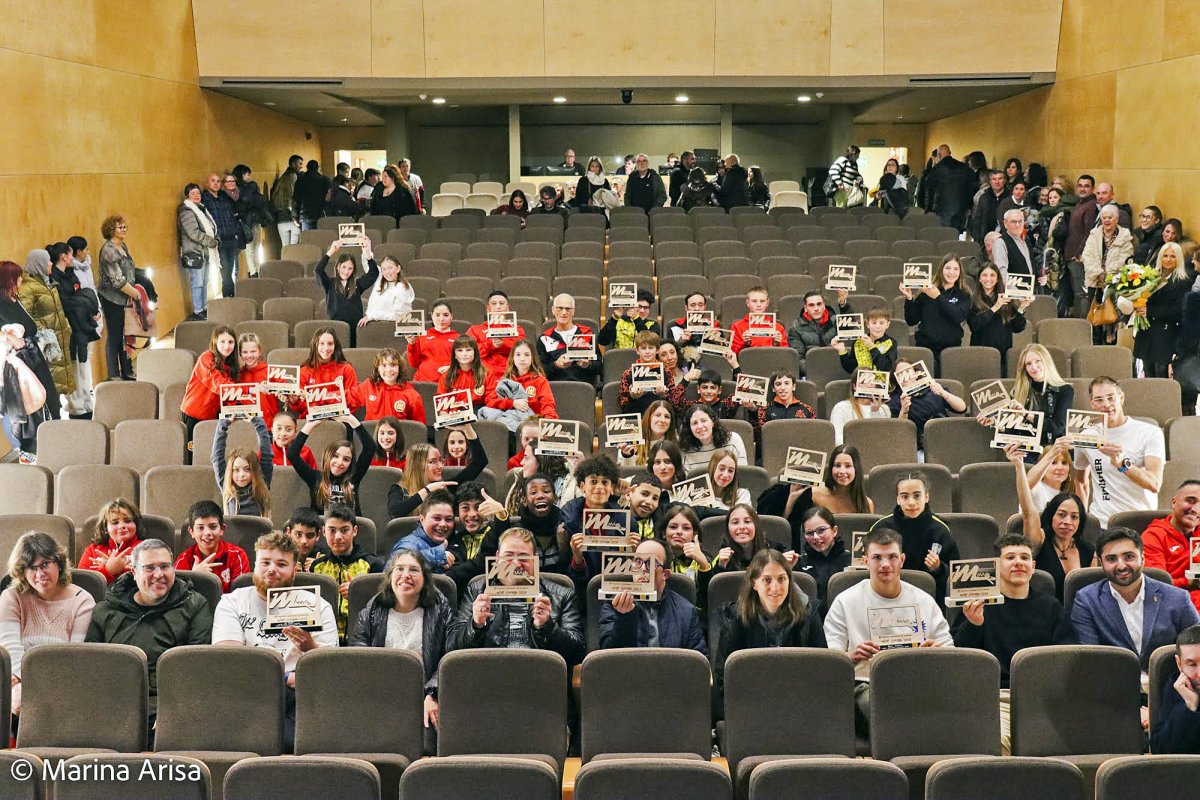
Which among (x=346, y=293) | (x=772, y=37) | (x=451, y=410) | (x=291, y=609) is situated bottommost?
(x=291, y=609)

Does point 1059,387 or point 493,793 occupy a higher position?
point 1059,387

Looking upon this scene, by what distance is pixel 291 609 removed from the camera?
15.4 ft

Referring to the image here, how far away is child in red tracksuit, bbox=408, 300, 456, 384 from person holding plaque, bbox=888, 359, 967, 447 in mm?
2802

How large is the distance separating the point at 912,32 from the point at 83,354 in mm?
9417

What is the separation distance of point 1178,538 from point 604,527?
244 centimetres

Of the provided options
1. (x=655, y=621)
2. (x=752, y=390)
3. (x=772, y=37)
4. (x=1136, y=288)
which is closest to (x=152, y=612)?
(x=655, y=621)

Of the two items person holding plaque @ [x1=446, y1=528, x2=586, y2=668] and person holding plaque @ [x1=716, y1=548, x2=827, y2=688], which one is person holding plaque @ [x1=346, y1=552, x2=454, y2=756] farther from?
person holding plaque @ [x1=716, y1=548, x2=827, y2=688]

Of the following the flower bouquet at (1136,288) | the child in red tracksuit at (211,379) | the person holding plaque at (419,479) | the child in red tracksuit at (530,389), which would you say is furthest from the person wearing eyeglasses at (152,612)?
the flower bouquet at (1136,288)

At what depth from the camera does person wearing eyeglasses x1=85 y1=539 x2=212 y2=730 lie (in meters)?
4.84

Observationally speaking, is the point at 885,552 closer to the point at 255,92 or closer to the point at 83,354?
the point at 83,354

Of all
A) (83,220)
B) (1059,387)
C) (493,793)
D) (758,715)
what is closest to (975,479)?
(1059,387)

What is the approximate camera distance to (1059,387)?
7219mm

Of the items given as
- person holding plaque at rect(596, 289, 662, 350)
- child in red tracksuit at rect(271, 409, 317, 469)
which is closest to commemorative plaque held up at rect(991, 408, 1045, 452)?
person holding plaque at rect(596, 289, 662, 350)

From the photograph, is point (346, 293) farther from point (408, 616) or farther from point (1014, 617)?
point (1014, 617)
